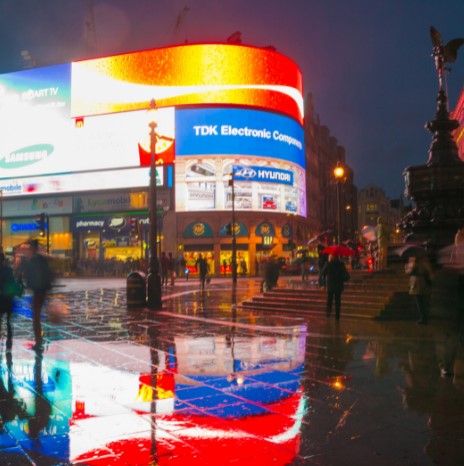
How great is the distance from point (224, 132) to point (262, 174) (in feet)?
18.7

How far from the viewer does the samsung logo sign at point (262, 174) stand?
181 ft

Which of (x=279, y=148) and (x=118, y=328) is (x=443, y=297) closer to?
(x=118, y=328)

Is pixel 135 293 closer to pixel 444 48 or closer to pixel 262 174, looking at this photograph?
pixel 444 48

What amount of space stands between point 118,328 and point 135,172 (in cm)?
4756

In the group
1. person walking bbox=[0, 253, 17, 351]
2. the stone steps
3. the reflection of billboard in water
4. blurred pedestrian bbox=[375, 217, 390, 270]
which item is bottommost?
the reflection of billboard in water

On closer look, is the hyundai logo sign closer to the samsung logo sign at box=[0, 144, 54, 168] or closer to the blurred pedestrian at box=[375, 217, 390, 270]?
the samsung logo sign at box=[0, 144, 54, 168]

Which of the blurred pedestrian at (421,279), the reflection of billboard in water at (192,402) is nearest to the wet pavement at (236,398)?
the reflection of billboard in water at (192,402)

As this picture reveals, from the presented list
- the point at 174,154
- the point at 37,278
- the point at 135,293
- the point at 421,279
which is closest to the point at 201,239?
the point at 174,154

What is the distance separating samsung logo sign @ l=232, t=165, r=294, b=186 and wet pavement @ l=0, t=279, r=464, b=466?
44348 mm

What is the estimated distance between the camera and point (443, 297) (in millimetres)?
7047

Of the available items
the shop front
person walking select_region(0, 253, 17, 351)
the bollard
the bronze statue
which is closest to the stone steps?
the bollard

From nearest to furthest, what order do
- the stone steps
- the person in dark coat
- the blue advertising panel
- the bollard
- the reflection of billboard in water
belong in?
the reflection of billboard in water → the person in dark coat → the stone steps → the bollard → the blue advertising panel

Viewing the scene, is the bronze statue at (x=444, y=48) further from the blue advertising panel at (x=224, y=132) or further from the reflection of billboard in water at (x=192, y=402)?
the blue advertising panel at (x=224, y=132)

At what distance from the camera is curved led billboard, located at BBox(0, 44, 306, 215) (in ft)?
182
